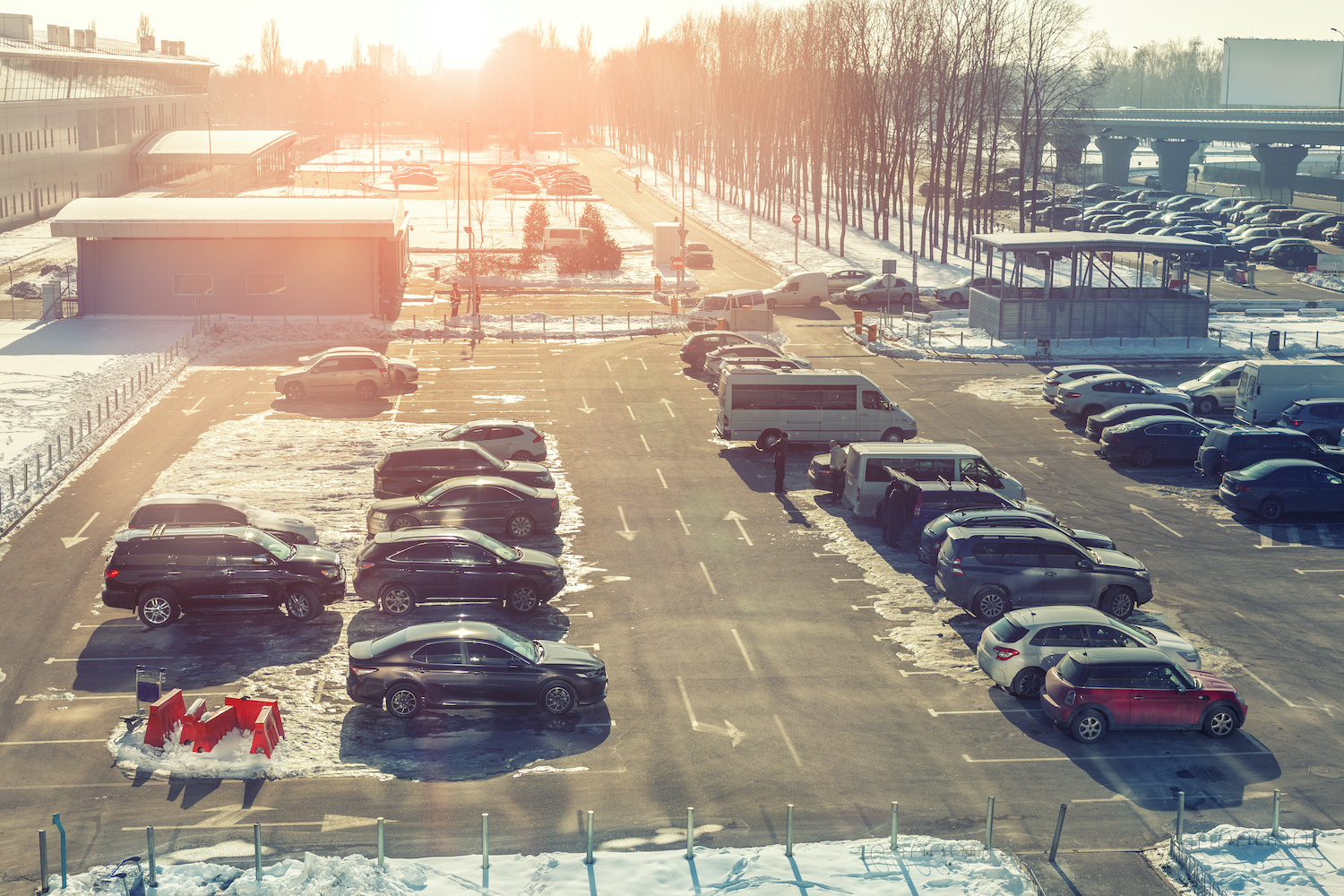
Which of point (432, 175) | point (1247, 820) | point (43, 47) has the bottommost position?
point (1247, 820)

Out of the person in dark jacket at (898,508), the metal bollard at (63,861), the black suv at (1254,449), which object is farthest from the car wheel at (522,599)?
the black suv at (1254,449)

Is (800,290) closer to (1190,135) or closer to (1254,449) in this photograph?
(1254,449)

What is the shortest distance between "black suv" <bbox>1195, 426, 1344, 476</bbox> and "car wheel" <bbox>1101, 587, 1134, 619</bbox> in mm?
10568

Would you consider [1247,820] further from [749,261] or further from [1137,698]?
[749,261]

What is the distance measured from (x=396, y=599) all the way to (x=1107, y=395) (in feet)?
75.0

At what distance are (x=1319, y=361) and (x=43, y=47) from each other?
284 feet

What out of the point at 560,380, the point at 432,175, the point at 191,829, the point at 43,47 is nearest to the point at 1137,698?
the point at 191,829

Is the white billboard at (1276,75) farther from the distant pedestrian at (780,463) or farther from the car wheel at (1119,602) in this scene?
the car wheel at (1119,602)

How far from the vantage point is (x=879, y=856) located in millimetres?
14234

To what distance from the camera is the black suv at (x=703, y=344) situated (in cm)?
4391

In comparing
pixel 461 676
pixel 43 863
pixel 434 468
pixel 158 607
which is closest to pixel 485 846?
pixel 461 676

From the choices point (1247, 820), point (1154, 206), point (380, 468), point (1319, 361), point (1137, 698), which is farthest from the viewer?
point (1154, 206)

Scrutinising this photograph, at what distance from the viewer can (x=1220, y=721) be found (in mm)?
17578

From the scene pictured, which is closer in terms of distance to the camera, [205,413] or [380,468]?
[380,468]
